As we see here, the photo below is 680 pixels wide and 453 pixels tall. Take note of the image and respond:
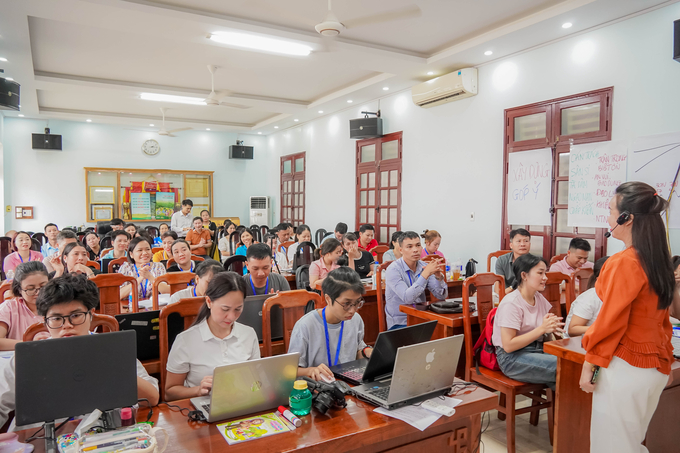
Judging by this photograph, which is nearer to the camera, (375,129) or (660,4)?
(660,4)

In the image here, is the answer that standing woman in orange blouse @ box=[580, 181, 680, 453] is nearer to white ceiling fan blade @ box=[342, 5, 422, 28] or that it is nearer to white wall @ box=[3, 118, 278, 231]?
white ceiling fan blade @ box=[342, 5, 422, 28]

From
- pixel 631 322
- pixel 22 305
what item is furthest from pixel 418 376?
pixel 22 305

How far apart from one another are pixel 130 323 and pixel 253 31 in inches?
149

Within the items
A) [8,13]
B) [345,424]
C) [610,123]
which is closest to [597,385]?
[345,424]

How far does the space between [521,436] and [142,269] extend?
331 centimetres

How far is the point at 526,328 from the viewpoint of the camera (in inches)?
113

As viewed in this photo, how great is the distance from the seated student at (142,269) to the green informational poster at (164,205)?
7.26 metres

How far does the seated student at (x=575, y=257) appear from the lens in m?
4.45

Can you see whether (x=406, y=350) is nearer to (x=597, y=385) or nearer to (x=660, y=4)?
(x=597, y=385)

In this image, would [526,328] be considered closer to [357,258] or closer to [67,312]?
[67,312]

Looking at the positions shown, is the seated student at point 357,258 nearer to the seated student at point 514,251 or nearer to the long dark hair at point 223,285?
the seated student at point 514,251

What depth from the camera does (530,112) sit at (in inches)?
215

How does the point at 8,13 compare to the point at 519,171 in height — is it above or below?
above

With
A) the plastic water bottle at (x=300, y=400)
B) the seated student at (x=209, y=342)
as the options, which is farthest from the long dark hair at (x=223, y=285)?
the plastic water bottle at (x=300, y=400)
